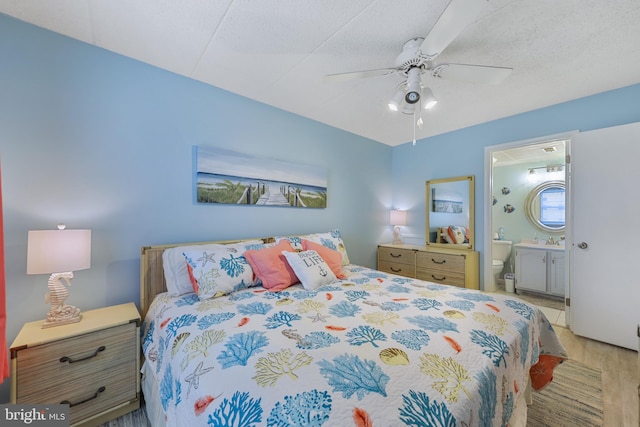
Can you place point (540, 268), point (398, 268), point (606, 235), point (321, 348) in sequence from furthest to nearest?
point (540, 268)
point (398, 268)
point (606, 235)
point (321, 348)

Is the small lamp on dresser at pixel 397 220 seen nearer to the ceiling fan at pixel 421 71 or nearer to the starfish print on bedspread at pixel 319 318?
the ceiling fan at pixel 421 71

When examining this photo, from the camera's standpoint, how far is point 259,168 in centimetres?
257

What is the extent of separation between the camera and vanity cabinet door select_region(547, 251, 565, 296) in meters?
3.63

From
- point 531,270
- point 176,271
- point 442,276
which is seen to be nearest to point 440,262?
point 442,276

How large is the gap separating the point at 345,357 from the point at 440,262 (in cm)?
264

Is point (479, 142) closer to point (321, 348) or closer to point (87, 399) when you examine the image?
point (321, 348)

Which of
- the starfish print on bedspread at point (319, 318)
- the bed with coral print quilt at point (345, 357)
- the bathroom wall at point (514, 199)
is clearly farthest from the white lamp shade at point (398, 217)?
the starfish print on bedspread at point (319, 318)

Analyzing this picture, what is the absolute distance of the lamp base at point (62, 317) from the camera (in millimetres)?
1464

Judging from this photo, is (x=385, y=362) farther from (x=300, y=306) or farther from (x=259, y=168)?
(x=259, y=168)

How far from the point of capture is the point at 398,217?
3.95 m

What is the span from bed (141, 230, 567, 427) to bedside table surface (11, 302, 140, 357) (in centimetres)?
→ 15

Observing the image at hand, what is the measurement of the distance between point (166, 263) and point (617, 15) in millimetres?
3372

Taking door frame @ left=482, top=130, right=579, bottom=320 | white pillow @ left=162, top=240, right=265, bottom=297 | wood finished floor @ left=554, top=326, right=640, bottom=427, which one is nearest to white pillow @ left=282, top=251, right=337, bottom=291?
white pillow @ left=162, top=240, right=265, bottom=297

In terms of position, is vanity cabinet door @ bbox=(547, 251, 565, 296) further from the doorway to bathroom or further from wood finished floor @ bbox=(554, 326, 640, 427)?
wood finished floor @ bbox=(554, 326, 640, 427)
